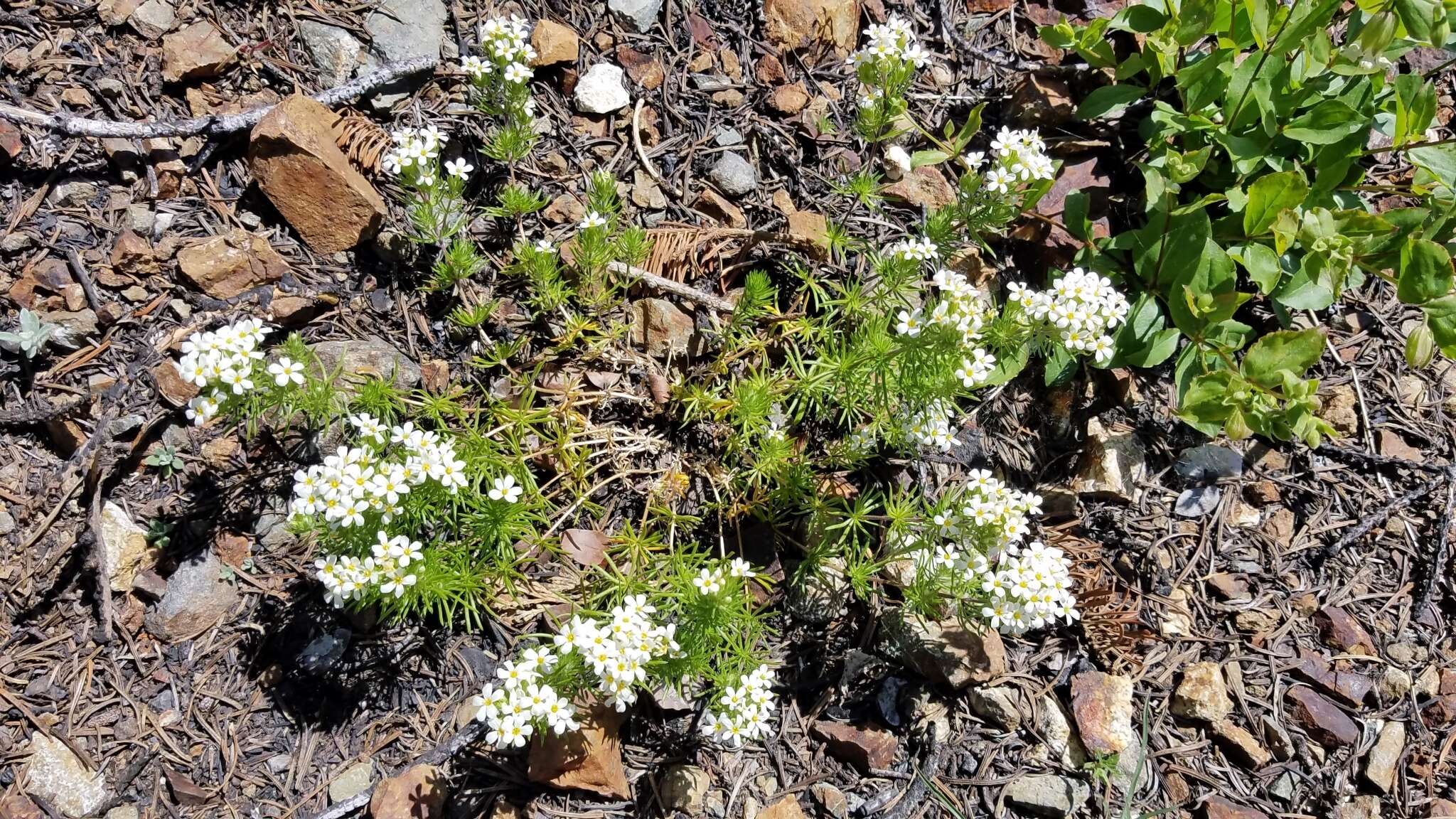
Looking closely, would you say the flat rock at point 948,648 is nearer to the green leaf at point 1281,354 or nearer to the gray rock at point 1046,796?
the gray rock at point 1046,796

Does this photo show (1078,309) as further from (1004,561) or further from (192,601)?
(192,601)

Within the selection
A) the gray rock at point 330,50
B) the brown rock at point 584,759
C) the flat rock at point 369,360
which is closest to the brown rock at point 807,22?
the gray rock at point 330,50

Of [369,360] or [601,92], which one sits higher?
[601,92]

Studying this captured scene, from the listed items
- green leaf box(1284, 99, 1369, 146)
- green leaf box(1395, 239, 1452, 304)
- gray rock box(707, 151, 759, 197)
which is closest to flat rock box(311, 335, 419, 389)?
gray rock box(707, 151, 759, 197)

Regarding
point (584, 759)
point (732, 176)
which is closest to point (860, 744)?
point (584, 759)

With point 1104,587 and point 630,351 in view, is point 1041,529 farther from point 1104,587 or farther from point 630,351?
point 630,351

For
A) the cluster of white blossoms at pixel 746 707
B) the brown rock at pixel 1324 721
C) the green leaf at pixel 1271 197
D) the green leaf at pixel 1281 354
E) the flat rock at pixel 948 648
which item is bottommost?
the brown rock at pixel 1324 721
